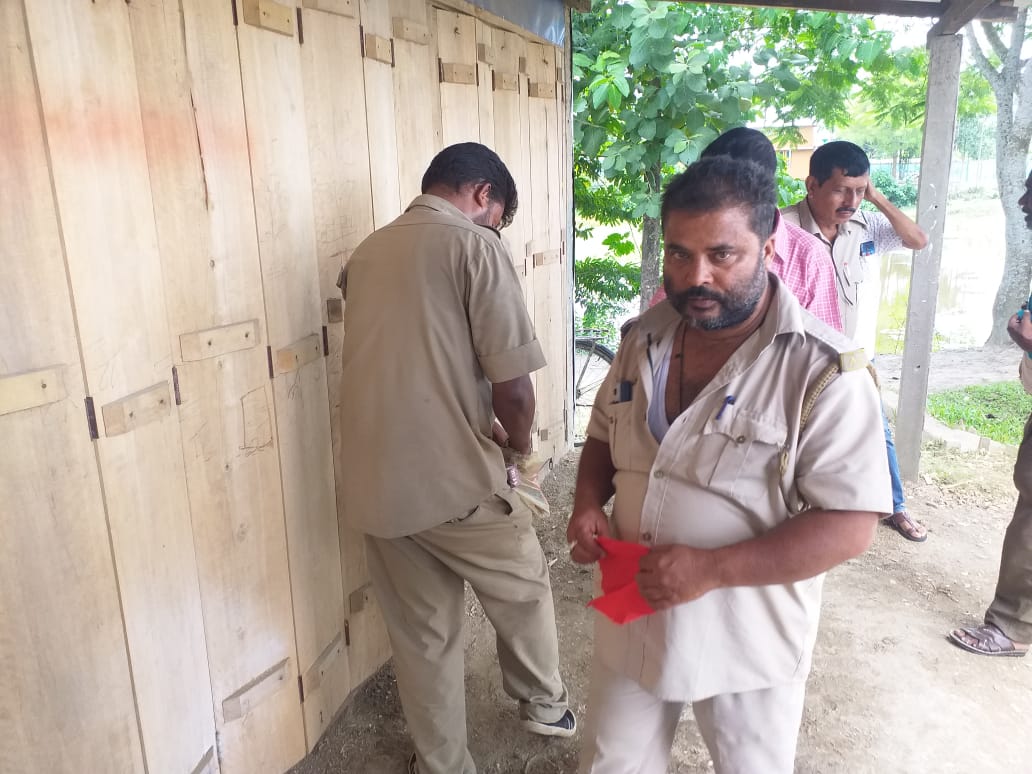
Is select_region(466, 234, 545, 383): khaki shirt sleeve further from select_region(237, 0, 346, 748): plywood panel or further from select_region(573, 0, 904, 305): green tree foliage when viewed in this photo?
select_region(573, 0, 904, 305): green tree foliage

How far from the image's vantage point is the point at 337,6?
7.73ft

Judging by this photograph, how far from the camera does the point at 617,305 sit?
7.67 meters

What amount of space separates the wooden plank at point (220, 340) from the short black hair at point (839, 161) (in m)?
2.41

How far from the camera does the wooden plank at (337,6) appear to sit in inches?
87.8

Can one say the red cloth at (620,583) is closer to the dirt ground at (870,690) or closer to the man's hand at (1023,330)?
the dirt ground at (870,690)

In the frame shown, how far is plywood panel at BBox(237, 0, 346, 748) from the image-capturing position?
6.72 feet

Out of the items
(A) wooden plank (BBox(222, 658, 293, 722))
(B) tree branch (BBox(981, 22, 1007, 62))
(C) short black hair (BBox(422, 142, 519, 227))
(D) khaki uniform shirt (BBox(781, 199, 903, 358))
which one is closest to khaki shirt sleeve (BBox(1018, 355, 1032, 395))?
(D) khaki uniform shirt (BBox(781, 199, 903, 358))

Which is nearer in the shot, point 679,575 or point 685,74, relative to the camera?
point 679,575

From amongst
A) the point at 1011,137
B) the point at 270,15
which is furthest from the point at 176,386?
the point at 1011,137

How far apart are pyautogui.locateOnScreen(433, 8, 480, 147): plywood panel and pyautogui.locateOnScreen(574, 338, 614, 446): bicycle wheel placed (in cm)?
277

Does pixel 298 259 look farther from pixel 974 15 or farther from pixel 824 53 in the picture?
pixel 824 53

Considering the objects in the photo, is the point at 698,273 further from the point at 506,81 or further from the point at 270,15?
the point at 506,81

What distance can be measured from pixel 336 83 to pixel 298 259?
61 cm

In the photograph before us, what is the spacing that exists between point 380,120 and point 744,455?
1936mm
